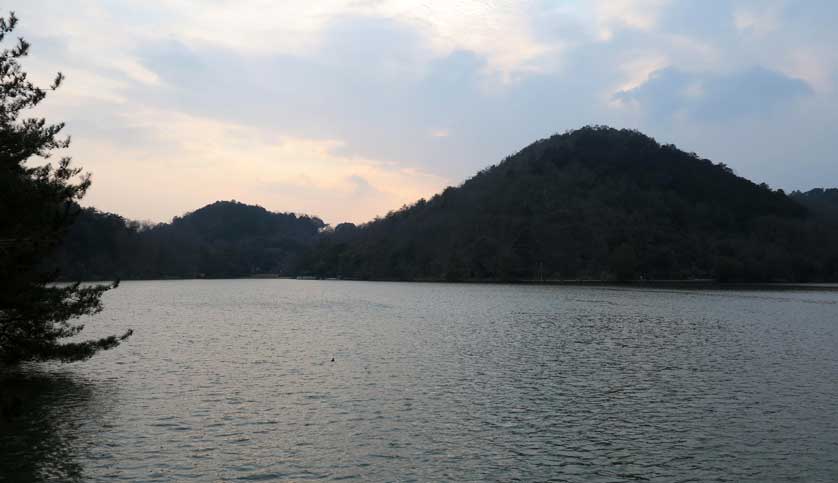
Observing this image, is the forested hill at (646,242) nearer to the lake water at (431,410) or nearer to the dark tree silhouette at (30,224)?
the lake water at (431,410)

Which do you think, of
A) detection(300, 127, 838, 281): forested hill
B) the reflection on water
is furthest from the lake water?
detection(300, 127, 838, 281): forested hill

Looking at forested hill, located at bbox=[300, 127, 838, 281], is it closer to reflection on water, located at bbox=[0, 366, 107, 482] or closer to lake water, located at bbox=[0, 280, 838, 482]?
lake water, located at bbox=[0, 280, 838, 482]

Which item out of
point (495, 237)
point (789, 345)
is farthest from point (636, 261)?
point (789, 345)

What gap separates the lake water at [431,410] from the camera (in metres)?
15.1

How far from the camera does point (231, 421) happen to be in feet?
63.1

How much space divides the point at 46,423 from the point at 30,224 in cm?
622

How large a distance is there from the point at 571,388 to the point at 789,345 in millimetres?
21861

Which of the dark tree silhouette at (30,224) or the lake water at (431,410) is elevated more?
the dark tree silhouette at (30,224)

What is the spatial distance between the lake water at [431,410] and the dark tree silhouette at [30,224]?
2.13 m

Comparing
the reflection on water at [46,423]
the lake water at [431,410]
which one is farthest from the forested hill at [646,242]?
the reflection on water at [46,423]

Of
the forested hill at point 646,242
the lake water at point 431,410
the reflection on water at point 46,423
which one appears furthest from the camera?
the forested hill at point 646,242

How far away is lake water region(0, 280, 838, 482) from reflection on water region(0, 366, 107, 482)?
0.25 feet

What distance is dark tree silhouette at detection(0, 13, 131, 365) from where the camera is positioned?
1820 cm

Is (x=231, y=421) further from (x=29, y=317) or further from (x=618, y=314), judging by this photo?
(x=618, y=314)
